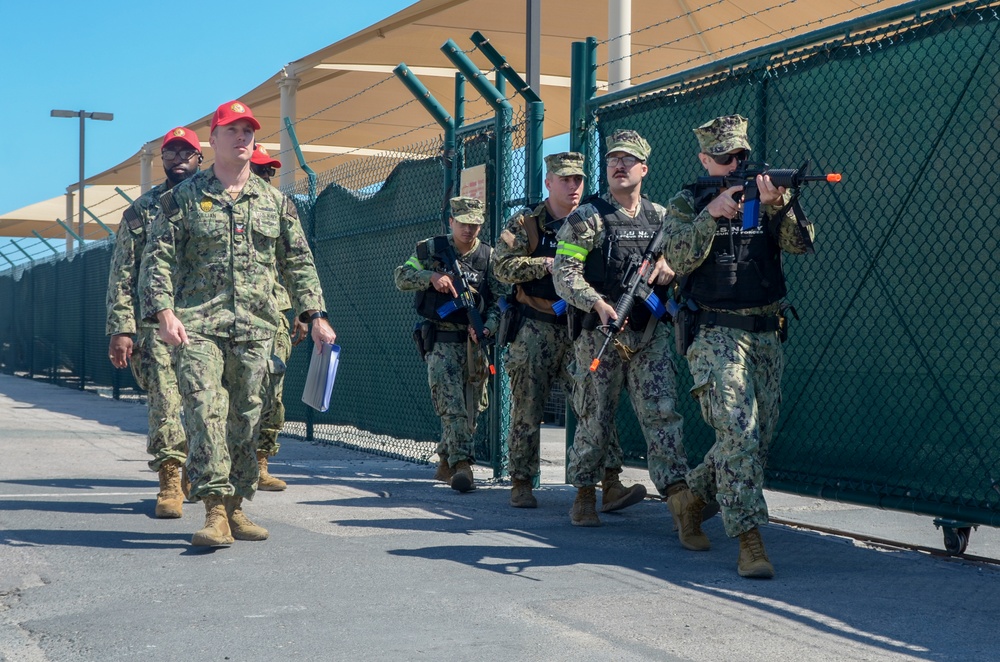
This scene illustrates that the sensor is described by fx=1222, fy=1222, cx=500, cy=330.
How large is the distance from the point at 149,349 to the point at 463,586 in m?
3.10

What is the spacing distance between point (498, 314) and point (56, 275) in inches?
631

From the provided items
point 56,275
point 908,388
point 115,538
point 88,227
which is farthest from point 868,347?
point 88,227

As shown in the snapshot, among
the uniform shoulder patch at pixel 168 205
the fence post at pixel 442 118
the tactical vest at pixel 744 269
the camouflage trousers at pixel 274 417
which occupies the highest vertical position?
the fence post at pixel 442 118

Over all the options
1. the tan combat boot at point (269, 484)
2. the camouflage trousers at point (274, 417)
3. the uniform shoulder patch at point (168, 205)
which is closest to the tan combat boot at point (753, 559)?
the uniform shoulder patch at point (168, 205)

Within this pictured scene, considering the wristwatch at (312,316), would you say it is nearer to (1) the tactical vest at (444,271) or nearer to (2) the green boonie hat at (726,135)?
(1) the tactical vest at (444,271)

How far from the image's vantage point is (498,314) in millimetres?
7375

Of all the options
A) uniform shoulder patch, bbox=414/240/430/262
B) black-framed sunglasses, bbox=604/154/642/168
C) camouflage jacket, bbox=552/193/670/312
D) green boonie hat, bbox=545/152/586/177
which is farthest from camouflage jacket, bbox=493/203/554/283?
uniform shoulder patch, bbox=414/240/430/262

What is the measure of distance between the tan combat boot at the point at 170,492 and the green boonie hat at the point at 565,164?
2.62 m

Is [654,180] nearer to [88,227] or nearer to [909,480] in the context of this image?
[909,480]

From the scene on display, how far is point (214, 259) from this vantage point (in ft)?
18.2

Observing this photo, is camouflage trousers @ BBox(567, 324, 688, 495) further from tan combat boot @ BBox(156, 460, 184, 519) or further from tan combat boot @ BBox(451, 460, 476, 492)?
tan combat boot @ BBox(156, 460, 184, 519)

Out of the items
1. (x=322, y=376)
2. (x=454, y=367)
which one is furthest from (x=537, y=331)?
(x=322, y=376)

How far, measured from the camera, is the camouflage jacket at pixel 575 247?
229 inches

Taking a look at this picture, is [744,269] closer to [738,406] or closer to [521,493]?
[738,406]
